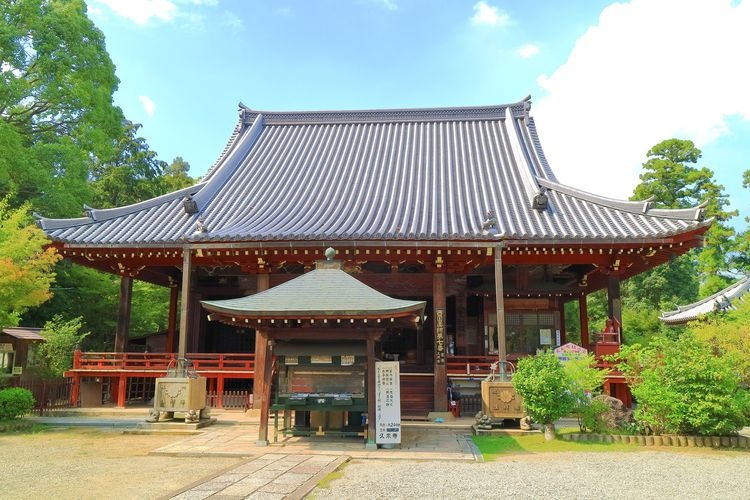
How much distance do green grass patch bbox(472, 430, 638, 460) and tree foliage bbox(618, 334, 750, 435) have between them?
2.91ft

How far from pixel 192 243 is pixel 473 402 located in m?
8.53

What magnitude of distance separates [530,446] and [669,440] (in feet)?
8.89

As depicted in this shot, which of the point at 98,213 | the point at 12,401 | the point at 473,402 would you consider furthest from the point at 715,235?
the point at 12,401

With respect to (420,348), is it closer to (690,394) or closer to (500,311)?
(500,311)

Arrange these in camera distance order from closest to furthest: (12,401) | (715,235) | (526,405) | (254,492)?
(254,492) → (526,405) → (12,401) → (715,235)

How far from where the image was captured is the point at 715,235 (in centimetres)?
2853

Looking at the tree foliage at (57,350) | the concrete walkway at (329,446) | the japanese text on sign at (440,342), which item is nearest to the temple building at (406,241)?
the japanese text on sign at (440,342)

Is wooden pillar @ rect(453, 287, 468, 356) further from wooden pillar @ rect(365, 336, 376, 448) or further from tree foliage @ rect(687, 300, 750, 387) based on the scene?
wooden pillar @ rect(365, 336, 376, 448)

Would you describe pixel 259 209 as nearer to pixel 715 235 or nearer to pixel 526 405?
pixel 526 405

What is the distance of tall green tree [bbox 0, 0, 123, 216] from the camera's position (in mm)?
18906

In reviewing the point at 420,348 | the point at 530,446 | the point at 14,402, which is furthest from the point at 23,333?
the point at 530,446

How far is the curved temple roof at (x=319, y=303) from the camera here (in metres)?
9.52

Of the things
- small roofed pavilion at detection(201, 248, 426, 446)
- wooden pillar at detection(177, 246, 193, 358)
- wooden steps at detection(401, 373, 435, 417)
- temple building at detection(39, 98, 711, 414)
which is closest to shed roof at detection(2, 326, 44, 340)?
temple building at detection(39, 98, 711, 414)

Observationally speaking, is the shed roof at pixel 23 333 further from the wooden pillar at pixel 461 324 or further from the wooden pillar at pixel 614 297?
the wooden pillar at pixel 614 297
